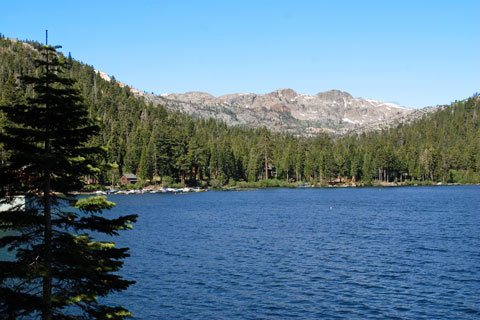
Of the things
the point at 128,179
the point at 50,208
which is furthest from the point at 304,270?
the point at 128,179

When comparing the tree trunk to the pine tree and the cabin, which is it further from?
the cabin

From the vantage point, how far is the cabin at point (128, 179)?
17362 cm

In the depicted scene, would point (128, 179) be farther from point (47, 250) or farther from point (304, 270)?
point (47, 250)

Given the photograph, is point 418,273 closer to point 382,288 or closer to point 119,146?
point 382,288

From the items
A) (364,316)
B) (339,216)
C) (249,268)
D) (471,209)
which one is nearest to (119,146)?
(339,216)

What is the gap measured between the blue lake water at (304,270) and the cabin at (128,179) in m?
105

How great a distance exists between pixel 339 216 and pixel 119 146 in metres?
126

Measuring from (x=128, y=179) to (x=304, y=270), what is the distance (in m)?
144

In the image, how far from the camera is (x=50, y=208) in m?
15.4

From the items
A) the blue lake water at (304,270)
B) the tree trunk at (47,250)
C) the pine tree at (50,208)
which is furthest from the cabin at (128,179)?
the tree trunk at (47,250)

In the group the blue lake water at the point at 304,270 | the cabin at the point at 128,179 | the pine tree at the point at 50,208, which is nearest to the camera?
the pine tree at the point at 50,208

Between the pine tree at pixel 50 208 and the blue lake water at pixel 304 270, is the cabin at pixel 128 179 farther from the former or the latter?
the pine tree at pixel 50 208

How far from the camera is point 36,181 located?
15.3 m

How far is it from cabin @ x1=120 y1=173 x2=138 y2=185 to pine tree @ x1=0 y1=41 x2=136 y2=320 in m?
162
